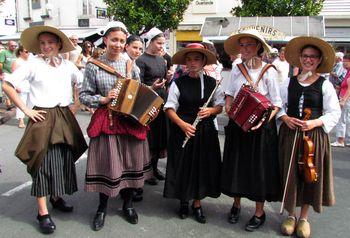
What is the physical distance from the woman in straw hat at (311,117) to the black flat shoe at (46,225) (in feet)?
7.40

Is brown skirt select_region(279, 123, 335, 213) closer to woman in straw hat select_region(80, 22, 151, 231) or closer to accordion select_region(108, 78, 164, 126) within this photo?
accordion select_region(108, 78, 164, 126)

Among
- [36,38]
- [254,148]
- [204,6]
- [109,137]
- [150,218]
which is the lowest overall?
[150,218]

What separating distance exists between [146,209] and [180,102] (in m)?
1.32

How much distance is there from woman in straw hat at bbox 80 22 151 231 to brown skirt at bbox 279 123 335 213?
137cm

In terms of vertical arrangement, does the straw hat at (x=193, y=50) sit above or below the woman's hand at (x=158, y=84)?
above

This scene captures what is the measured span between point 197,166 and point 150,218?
78cm

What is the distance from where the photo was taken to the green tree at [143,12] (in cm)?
1703

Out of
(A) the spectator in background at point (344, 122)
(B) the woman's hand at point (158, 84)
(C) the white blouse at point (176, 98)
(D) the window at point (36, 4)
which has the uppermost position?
(D) the window at point (36, 4)

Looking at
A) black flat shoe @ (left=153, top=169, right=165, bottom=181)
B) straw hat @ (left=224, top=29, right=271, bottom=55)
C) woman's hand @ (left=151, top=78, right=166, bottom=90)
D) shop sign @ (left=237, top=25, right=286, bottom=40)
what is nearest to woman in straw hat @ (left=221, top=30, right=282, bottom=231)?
straw hat @ (left=224, top=29, right=271, bottom=55)

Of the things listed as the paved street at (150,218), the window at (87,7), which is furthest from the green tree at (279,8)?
the paved street at (150,218)

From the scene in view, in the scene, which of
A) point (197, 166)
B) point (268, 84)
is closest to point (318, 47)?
point (268, 84)

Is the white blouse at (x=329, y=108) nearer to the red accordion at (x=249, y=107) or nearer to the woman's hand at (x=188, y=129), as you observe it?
the red accordion at (x=249, y=107)

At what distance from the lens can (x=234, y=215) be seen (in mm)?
3982

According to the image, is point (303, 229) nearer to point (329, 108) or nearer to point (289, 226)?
point (289, 226)
